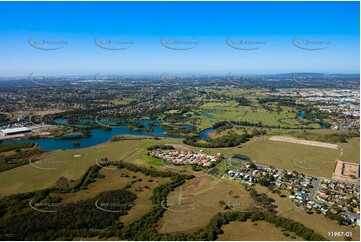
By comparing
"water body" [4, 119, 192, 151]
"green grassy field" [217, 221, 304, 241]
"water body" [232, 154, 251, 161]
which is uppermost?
"water body" [4, 119, 192, 151]

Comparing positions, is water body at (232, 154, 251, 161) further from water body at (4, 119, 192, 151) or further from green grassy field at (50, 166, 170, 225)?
water body at (4, 119, 192, 151)

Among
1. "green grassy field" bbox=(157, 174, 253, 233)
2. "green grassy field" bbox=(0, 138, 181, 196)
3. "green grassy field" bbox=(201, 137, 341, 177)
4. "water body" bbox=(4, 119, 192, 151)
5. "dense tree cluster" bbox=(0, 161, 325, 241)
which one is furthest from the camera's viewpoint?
"water body" bbox=(4, 119, 192, 151)
